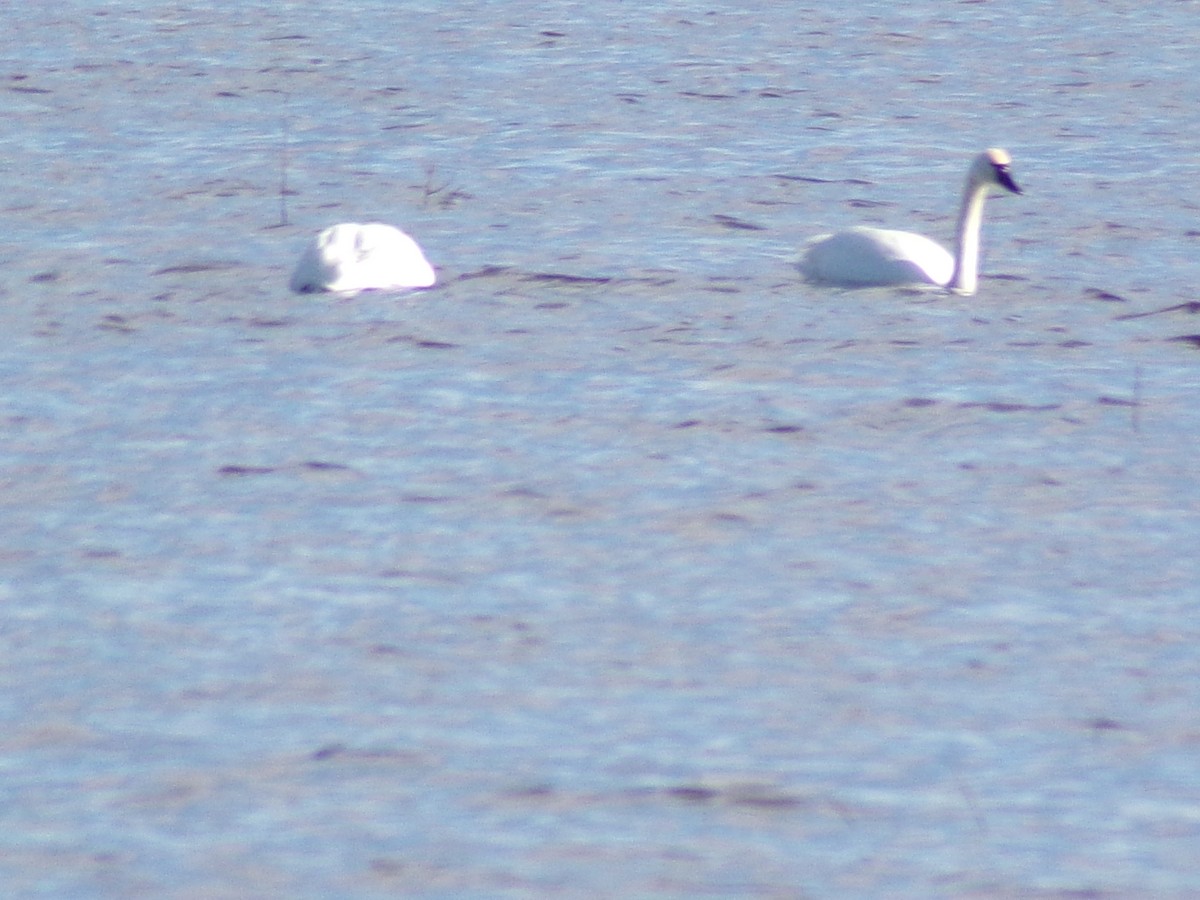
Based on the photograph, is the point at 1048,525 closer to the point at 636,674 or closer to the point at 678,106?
the point at 636,674

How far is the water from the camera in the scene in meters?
6.01

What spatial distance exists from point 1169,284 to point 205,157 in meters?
5.08

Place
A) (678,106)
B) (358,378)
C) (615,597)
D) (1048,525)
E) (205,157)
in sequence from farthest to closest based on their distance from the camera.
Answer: (678,106) < (205,157) < (358,378) < (1048,525) < (615,597)

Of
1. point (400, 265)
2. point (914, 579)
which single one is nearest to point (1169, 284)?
point (400, 265)

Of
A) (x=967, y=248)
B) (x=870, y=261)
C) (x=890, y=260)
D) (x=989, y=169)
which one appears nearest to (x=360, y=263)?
(x=870, y=261)

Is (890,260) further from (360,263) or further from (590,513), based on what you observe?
(590,513)

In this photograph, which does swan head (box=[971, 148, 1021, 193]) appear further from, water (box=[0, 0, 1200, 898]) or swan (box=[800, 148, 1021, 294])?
water (box=[0, 0, 1200, 898])

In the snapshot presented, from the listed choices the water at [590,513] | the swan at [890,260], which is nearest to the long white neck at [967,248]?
the swan at [890,260]

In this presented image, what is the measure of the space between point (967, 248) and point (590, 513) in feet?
13.0

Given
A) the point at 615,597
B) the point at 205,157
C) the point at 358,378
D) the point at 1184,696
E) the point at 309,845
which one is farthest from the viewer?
the point at 205,157

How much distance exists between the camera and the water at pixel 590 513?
19.7ft

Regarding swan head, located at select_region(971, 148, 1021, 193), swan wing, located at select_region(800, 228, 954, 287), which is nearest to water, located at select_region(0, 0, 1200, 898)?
swan wing, located at select_region(800, 228, 954, 287)

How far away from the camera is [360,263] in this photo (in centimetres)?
1142

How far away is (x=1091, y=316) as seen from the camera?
11.4 meters
